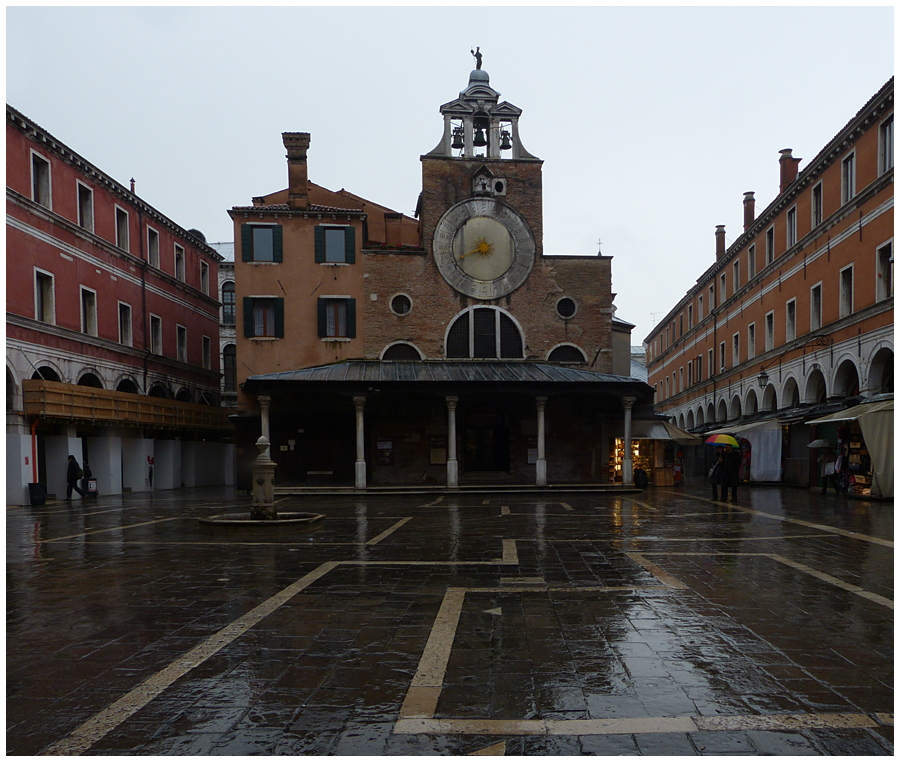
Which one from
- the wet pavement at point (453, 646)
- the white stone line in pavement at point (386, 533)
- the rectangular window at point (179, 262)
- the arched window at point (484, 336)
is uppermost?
the rectangular window at point (179, 262)

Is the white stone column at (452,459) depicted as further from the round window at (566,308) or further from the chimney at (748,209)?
the chimney at (748,209)

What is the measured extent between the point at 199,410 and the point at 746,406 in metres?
26.2

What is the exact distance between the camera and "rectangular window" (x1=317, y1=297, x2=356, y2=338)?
1025 inches

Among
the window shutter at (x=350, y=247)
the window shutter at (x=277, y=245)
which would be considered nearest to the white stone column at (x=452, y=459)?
the window shutter at (x=350, y=247)

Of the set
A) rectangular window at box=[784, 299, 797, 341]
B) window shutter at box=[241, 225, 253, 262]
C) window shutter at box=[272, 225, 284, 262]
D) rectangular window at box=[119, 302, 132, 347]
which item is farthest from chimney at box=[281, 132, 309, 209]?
rectangular window at box=[784, 299, 797, 341]

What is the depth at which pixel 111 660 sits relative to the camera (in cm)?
526

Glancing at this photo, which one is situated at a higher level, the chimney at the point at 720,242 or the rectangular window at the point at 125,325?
the chimney at the point at 720,242

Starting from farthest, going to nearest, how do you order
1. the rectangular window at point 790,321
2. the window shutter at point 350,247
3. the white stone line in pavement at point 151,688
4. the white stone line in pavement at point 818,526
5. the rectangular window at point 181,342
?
the rectangular window at point 181,342 < the rectangular window at point 790,321 < the window shutter at point 350,247 < the white stone line in pavement at point 818,526 < the white stone line in pavement at point 151,688

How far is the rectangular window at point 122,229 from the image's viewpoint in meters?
27.2

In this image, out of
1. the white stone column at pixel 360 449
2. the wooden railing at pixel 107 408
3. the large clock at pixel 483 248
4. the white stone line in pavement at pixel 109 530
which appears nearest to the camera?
the white stone line in pavement at pixel 109 530

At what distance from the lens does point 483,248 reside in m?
26.8

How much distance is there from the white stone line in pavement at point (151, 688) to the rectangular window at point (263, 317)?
19.7 m

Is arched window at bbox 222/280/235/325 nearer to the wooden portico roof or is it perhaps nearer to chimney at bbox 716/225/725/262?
the wooden portico roof

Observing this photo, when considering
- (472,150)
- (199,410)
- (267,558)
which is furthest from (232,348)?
(267,558)
